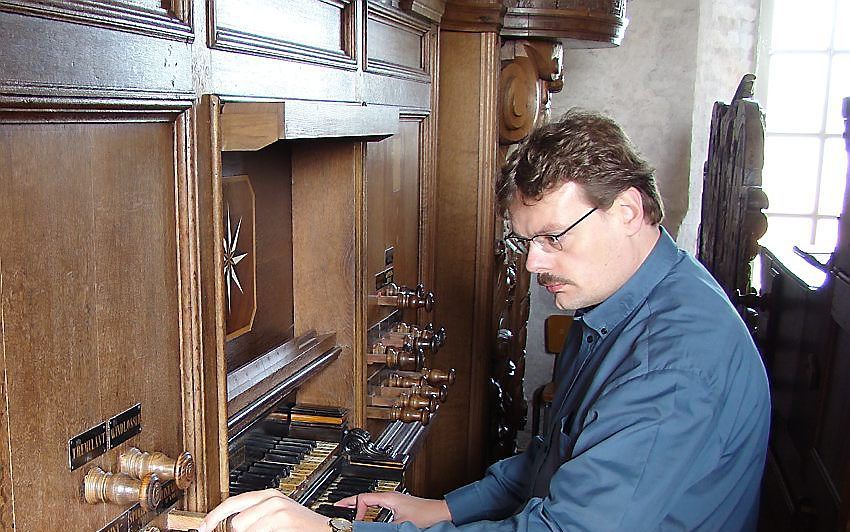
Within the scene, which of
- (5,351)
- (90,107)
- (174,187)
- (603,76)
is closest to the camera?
(5,351)

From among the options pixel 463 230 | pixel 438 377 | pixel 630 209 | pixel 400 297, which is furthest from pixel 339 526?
pixel 463 230

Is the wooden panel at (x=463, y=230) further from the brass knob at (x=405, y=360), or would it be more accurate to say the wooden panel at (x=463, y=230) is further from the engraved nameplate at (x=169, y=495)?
the engraved nameplate at (x=169, y=495)

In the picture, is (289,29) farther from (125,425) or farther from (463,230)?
(463,230)

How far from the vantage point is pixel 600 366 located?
6.47 ft

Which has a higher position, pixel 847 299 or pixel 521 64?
pixel 521 64

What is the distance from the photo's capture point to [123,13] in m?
1.44

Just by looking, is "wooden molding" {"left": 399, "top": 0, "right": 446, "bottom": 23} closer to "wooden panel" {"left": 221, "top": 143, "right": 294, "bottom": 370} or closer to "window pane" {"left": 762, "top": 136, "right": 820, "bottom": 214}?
"wooden panel" {"left": 221, "top": 143, "right": 294, "bottom": 370}

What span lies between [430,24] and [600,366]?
6.20ft

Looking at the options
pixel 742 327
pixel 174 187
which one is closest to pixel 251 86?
pixel 174 187

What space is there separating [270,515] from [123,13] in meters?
0.94

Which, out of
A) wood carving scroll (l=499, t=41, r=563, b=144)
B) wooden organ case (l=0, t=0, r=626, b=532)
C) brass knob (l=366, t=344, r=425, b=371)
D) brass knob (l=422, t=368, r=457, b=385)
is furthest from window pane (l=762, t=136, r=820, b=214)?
brass knob (l=366, t=344, r=425, b=371)

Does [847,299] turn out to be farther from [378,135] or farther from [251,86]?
[251,86]

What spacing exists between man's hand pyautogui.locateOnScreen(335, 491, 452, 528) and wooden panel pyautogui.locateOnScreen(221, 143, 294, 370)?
1.49 ft

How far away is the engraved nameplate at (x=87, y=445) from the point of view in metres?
1.43
